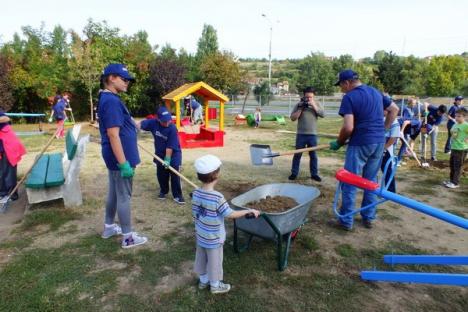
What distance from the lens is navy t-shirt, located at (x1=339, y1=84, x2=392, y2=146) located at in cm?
387

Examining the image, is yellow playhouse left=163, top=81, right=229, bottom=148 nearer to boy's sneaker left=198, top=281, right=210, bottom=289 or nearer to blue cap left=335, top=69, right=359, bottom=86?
blue cap left=335, top=69, right=359, bottom=86

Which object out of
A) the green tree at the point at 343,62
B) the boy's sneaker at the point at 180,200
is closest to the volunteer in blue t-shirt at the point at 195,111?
the boy's sneaker at the point at 180,200

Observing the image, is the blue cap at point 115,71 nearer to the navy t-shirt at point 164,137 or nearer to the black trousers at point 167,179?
the navy t-shirt at point 164,137

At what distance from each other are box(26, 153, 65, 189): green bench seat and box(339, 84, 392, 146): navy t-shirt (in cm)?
376

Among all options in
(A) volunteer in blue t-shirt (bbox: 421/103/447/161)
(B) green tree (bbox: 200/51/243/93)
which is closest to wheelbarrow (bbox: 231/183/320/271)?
(A) volunteer in blue t-shirt (bbox: 421/103/447/161)

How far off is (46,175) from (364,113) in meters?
4.26

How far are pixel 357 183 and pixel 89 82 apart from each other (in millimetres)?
17289

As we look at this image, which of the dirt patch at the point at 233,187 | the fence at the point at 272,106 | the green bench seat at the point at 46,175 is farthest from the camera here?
the fence at the point at 272,106

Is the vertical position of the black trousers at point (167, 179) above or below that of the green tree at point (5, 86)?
below

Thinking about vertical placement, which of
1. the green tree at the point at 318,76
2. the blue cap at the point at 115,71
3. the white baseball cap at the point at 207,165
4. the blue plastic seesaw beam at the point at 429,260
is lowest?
the blue plastic seesaw beam at the point at 429,260

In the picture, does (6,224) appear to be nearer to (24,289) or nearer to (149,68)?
(24,289)

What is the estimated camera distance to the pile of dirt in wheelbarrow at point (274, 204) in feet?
11.6

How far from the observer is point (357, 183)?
2.57 meters

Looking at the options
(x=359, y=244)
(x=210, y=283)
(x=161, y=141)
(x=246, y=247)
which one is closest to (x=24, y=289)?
(x=210, y=283)
